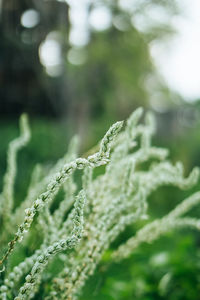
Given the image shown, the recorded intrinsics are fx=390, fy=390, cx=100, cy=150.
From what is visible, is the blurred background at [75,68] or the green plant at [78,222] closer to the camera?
the green plant at [78,222]

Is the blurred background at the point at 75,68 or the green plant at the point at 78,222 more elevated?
the blurred background at the point at 75,68

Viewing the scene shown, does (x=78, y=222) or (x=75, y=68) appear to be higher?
(x=75, y=68)

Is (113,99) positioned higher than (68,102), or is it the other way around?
(113,99)

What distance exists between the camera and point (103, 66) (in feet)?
41.5

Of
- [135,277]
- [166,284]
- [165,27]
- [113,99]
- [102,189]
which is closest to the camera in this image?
[102,189]

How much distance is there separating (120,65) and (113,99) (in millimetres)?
1738

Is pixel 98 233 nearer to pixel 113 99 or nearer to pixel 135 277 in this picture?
pixel 135 277

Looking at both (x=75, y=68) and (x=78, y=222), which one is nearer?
(x=78, y=222)

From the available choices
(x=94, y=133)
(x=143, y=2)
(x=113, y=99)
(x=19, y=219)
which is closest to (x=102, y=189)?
(x=19, y=219)

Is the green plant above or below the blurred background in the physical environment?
below

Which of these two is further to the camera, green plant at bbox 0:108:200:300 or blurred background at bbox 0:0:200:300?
blurred background at bbox 0:0:200:300

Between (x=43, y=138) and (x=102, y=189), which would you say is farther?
(x=43, y=138)

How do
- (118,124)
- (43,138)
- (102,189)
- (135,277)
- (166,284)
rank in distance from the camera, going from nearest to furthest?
(118,124)
(102,189)
(166,284)
(135,277)
(43,138)

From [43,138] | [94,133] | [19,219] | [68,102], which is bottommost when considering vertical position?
[19,219]
